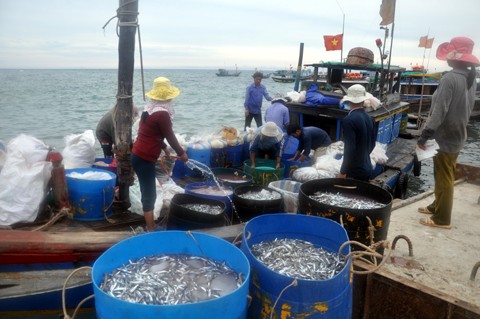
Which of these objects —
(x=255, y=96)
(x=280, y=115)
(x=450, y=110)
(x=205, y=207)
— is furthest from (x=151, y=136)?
(x=255, y=96)

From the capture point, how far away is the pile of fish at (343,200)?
12.1 feet

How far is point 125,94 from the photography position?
4.68 metres

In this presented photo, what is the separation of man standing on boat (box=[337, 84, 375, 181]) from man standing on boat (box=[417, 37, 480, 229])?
758 millimetres

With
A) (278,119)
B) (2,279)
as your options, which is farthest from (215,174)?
(2,279)

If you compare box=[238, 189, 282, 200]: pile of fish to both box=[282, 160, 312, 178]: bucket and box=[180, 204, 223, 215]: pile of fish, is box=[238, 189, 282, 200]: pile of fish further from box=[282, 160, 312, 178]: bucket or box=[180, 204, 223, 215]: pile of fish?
box=[282, 160, 312, 178]: bucket

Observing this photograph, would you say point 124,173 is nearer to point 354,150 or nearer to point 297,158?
point 354,150

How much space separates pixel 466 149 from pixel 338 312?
21.1 metres

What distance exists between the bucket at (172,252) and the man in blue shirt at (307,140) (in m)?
→ 5.41

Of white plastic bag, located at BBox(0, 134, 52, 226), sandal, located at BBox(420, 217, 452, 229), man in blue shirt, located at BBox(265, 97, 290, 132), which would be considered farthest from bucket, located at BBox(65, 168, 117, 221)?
man in blue shirt, located at BBox(265, 97, 290, 132)

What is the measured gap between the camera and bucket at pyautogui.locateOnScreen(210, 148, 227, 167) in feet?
24.8

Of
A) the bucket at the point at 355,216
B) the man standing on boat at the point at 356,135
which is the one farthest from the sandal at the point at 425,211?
the bucket at the point at 355,216

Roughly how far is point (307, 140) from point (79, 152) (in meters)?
4.56

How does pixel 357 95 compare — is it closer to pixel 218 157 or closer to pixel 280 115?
pixel 218 157

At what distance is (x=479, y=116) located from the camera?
95.0 feet
